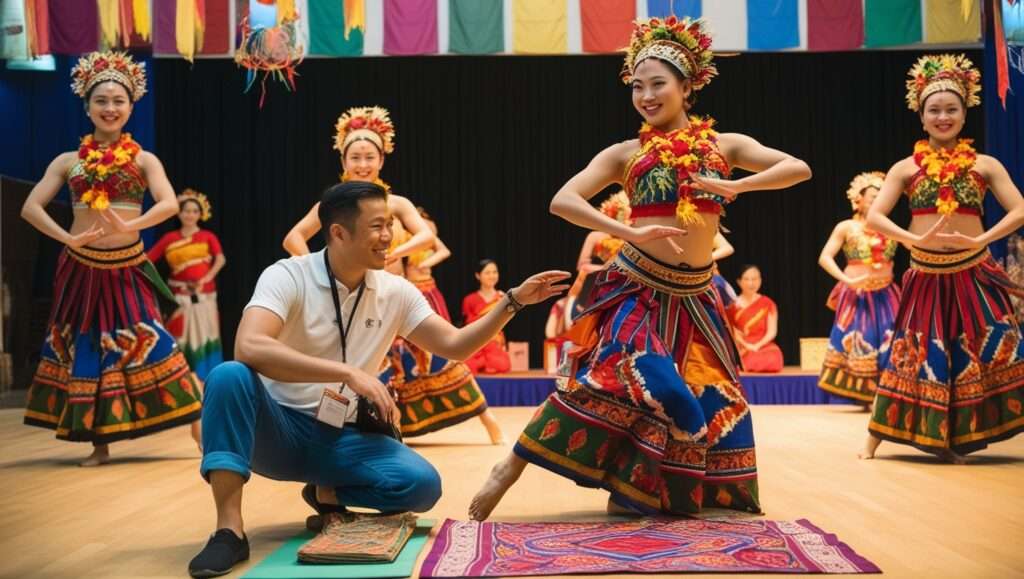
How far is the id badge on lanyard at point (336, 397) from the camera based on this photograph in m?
2.89

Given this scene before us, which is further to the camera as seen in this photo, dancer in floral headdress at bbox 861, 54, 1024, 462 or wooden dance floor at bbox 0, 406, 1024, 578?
dancer in floral headdress at bbox 861, 54, 1024, 462

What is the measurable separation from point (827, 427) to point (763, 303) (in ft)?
10.6

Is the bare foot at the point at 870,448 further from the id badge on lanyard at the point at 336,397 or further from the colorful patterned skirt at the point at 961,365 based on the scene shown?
the id badge on lanyard at the point at 336,397

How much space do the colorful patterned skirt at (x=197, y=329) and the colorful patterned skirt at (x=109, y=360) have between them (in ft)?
13.3

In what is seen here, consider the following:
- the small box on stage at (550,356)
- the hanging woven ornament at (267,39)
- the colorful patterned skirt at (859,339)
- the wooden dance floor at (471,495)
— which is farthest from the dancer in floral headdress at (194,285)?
the colorful patterned skirt at (859,339)

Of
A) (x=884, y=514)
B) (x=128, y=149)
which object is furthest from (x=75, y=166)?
(x=884, y=514)

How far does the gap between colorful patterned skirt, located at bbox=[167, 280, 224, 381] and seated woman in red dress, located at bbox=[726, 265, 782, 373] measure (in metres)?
4.36

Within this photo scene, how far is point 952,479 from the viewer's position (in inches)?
171

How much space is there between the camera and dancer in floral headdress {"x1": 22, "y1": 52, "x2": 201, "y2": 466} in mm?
5168

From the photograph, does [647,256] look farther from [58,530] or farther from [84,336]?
[84,336]

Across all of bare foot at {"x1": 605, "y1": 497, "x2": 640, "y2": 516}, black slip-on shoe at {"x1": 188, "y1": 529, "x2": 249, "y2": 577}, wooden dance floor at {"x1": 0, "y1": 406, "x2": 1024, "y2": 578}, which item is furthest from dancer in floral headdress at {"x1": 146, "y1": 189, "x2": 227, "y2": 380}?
black slip-on shoe at {"x1": 188, "y1": 529, "x2": 249, "y2": 577}

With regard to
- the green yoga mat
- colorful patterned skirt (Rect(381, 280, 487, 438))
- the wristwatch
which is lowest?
colorful patterned skirt (Rect(381, 280, 487, 438))

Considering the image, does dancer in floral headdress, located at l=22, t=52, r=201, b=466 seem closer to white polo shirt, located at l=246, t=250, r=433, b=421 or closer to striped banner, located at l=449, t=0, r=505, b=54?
white polo shirt, located at l=246, t=250, r=433, b=421

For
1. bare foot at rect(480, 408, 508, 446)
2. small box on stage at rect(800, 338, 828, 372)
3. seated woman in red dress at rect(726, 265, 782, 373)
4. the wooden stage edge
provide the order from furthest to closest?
small box on stage at rect(800, 338, 828, 372) < seated woman in red dress at rect(726, 265, 782, 373) < the wooden stage edge < bare foot at rect(480, 408, 508, 446)
